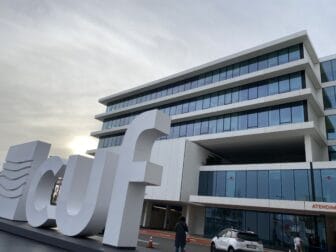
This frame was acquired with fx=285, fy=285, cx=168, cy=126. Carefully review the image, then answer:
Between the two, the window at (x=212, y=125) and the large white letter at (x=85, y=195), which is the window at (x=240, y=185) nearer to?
the window at (x=212, y=125)

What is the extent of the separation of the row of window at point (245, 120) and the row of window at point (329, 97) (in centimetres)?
561

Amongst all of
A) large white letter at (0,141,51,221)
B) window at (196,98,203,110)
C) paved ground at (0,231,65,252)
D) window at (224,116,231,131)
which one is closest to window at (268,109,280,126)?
window at (224,116,231,131)

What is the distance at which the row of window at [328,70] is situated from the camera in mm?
31844

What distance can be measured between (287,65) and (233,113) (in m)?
7.48

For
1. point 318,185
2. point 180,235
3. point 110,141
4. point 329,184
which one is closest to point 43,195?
point 180,235

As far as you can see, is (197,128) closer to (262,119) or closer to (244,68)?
(262,119)

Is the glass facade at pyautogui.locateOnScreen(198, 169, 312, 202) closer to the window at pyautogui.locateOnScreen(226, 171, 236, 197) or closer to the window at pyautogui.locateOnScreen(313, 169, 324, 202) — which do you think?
the window at pyautogui.locateOnScreen(226, 171, 236, 197)

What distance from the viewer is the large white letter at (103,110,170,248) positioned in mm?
10898

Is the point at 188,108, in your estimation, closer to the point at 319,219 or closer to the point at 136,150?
the point at 319,219

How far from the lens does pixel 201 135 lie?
3400 centimetres

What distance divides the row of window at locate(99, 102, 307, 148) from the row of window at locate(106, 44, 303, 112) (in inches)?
201

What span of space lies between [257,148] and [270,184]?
7252 millimetres

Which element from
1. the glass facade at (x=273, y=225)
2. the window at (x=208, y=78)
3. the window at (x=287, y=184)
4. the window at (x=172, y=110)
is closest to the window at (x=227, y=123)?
the window at (x=208, y=78)

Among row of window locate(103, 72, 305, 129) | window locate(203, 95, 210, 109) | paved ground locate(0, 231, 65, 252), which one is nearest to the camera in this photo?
paved ground locate(0, 231, 65, 252)
